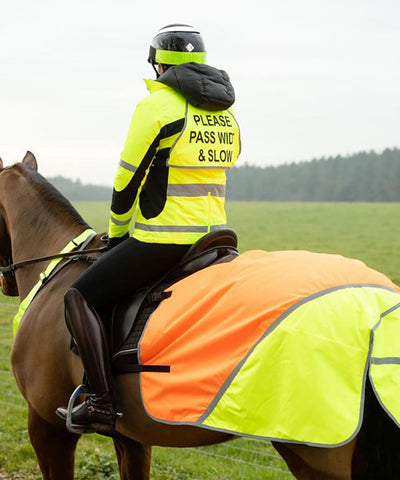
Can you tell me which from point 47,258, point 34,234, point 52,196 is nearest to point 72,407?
point 47,258

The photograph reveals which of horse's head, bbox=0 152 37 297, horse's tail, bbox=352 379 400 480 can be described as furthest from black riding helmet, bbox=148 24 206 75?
horse's tail, bbox=352 379 400 480

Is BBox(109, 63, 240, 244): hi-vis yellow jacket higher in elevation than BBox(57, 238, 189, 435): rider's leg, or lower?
higher

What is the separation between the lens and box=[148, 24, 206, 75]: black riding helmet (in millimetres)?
3695

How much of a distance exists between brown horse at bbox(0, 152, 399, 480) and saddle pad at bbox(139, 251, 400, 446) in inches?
6.9

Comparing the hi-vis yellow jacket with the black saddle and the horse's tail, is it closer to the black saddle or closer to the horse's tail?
the black saddle

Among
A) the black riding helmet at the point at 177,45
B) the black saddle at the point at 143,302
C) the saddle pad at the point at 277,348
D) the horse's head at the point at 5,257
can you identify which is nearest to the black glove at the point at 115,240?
the black saddle at the point at 143,302

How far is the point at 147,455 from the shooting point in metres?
→ 4.50

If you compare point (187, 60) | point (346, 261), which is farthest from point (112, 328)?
point (187, 60)

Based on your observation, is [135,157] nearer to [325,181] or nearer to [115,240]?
[115,240]

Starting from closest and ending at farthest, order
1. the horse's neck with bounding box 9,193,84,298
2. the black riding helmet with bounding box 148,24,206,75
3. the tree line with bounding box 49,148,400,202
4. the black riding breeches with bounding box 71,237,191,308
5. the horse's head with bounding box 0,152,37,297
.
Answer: the black riding breeches with bounding box 71,237,191,308, the black riding helmet with bounding box 148,24,206,75, the horse's neck with bounding box 9,193,84,298, the horse's head with bounding box 0,152,37,297, the tree line with bounding box 49,148,400,202

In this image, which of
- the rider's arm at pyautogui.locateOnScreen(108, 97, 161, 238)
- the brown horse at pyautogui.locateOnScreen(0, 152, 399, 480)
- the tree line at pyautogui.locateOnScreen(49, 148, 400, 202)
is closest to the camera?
the brown horse at pyautogui.locateOnScreen(0, 152, 399, 480)

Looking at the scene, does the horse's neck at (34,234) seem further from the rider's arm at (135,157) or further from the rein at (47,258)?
the rider's arm at (135,157)

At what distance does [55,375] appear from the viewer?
157 inches

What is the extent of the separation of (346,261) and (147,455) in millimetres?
2108
